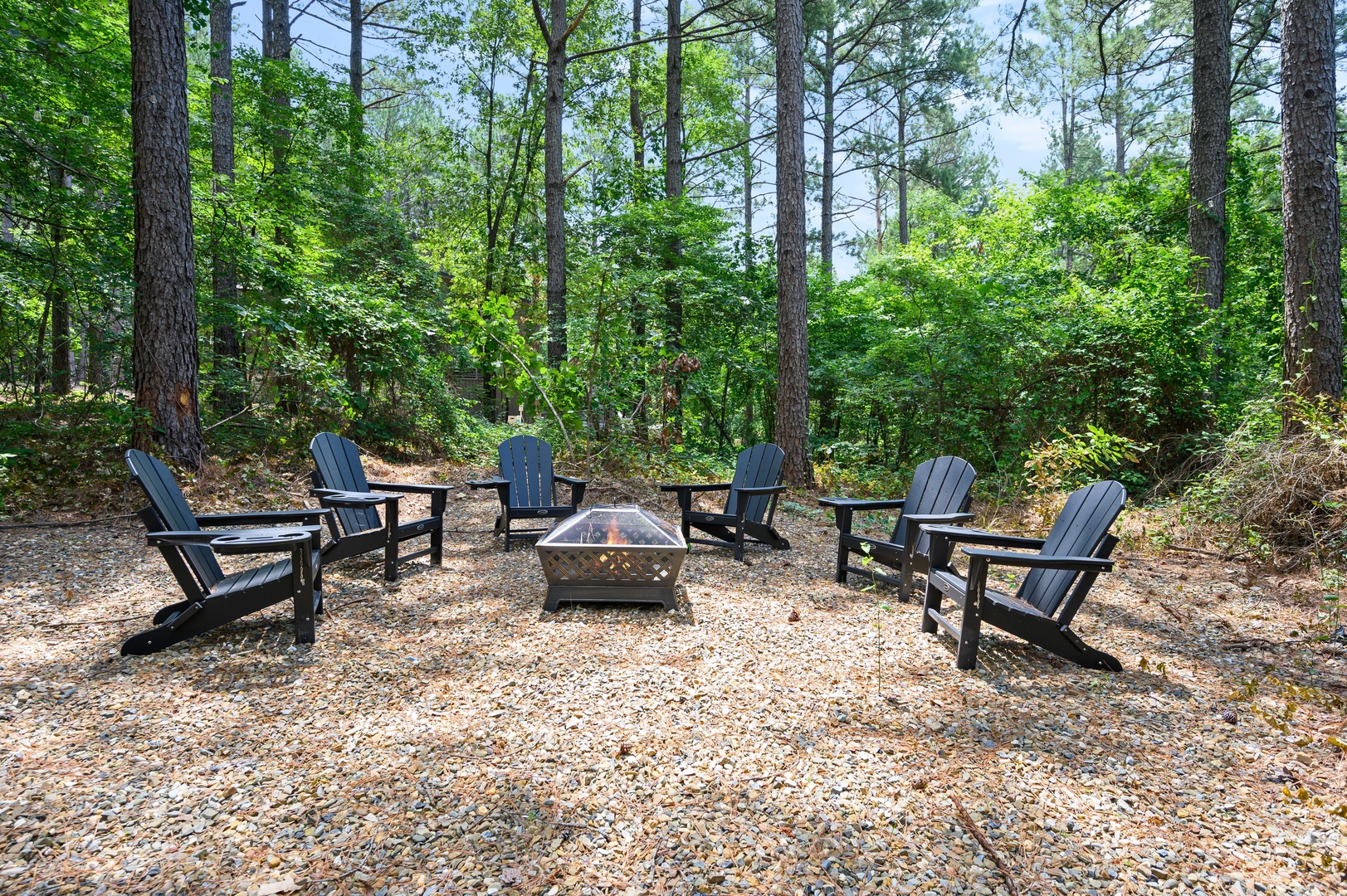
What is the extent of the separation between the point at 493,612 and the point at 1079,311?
7128mm

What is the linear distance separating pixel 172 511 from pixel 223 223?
5.13 m

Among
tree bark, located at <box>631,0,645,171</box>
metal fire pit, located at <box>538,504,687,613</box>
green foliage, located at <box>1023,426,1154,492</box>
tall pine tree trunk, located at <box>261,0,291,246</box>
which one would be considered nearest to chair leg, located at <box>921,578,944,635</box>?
metal fire pit, located at <box>538,504,687,613</box>

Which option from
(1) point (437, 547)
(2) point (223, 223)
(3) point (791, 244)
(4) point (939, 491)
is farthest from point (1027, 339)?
(2) point (223, 223)

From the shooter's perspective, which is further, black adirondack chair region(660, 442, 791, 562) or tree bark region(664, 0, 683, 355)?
tree bark region(664, 0, 683, 355)

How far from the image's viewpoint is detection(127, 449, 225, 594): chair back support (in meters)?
2.83

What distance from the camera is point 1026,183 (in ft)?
38.0

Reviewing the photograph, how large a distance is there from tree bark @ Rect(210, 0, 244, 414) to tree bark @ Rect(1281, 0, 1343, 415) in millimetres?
9062

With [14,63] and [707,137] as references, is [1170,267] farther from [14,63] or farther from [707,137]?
[14,63]

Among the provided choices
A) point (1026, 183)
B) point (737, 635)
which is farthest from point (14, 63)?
point (1026, 183)

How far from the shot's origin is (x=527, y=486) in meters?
5.29

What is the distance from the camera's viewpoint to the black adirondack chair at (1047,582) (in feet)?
9.18

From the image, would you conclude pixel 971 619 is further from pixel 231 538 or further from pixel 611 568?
pixel 231 538

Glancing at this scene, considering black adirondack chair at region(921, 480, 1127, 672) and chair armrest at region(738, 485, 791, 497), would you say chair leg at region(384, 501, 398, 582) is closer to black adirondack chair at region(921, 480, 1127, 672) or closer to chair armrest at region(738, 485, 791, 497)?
chair armrest at region(738, 485, 791, 497)

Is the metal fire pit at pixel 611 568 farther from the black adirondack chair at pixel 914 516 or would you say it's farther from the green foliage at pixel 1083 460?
the green foliage at pixel 1083 460
